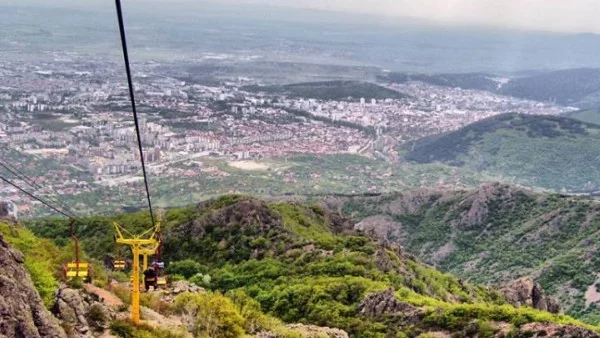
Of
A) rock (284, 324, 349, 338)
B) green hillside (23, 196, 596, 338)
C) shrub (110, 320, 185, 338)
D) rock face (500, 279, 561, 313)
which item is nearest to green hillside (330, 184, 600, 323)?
rock face (500, 279, 561, 313)

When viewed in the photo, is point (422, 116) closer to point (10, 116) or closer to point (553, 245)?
point (10, 116)

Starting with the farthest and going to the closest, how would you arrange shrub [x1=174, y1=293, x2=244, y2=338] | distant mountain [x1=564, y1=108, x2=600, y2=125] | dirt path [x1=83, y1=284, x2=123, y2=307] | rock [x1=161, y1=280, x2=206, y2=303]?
distant mountain [x1=564, y1=108, x2=600, y2=125] → rock [x1=161, y1=280, x2=206, y2=303] → shrub [x1=174, y1=293, x2=244, y2=338] → dirt path [x1=83, y1=284, x2=123, y2=307]

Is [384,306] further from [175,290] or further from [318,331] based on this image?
[175,290]

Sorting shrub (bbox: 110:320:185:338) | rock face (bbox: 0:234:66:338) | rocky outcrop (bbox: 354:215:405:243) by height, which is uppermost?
rock face (bbox: 0:234:66:338)

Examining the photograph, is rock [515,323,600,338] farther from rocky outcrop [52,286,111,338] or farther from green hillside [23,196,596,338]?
rocky outcrop [52,286,111,338]

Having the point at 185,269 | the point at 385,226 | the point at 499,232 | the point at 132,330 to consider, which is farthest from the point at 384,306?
the point at 385,226

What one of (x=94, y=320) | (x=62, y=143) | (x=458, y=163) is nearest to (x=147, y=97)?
(x=62, y=143)

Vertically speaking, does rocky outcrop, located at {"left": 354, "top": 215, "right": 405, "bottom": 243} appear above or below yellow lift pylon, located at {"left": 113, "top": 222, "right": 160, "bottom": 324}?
below
